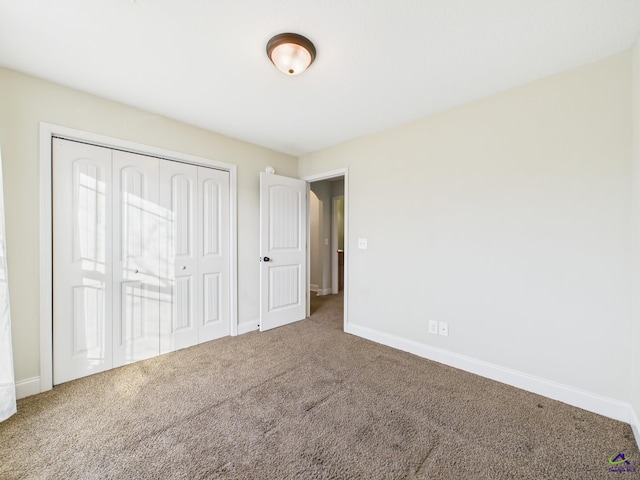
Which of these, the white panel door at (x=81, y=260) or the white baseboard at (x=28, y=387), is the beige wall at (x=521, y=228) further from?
the white baseboard at (x=28, y=387)

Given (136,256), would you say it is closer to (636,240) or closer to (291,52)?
(291,52)

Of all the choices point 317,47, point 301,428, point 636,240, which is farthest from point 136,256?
point 636,240

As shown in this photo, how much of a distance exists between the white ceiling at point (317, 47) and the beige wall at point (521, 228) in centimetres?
28

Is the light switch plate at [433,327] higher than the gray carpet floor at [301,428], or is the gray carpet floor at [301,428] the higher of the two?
the light switch plate at [433,327]

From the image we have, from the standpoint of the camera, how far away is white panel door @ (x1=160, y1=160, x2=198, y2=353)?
104 inches

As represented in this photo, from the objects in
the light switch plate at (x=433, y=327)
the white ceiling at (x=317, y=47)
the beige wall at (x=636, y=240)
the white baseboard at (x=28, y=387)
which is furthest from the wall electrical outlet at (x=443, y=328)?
the white baseboard at (x=28, y=387)

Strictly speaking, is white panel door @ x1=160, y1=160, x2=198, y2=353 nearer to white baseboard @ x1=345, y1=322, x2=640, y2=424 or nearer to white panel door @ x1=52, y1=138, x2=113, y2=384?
white panel door @ x1=52, y1=138, x2=113, y2=384

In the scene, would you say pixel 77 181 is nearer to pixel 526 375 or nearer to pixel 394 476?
pixel 394 476

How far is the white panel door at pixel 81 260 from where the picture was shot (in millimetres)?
2082

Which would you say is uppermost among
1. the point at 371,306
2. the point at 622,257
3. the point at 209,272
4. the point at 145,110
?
the point at 145,110

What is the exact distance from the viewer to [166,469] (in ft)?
4.34

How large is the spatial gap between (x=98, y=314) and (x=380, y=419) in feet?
8.00

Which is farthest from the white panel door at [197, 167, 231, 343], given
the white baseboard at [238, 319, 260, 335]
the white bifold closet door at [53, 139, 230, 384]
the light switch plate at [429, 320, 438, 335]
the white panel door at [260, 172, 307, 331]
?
the light switch plate at [429, 320, 438, 335]

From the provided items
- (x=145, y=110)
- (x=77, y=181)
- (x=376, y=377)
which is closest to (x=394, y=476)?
(x=376, y=377)
